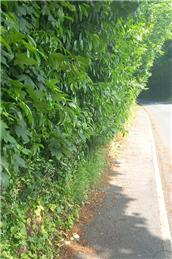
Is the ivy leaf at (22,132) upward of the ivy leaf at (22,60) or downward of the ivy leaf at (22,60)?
downward

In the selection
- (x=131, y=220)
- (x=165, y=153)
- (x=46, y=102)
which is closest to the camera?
(x=46, y=102)

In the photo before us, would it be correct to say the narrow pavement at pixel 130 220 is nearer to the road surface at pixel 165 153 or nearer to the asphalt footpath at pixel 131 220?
the asphalt footpath at pixel 131 220

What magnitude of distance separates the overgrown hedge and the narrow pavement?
1.49 ft

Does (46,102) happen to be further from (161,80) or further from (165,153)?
(161,80)

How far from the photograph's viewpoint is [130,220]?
679cm

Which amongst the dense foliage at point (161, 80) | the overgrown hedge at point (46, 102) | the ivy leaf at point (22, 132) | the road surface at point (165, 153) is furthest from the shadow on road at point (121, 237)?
the dense foliage at point (161, 80)

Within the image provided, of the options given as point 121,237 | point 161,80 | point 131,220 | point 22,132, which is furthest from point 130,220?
point 161,80

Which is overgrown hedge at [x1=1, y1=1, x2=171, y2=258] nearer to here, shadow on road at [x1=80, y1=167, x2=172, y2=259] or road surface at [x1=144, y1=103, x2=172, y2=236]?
shadow on road at [x1=80, y1=167, x2=172, y2=259]

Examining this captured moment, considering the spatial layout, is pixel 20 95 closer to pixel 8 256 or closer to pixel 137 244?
pixel 8 256

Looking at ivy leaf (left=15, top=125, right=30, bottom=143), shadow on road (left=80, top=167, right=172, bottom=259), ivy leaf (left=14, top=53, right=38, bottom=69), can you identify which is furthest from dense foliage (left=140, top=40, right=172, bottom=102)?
ivy leaf (left=14, top=53, right=38, bottom=69)

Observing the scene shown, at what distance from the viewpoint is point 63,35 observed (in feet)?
14.9

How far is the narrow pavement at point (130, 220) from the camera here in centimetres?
569

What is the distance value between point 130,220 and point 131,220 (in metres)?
0.01

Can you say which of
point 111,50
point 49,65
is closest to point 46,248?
point 49,65
